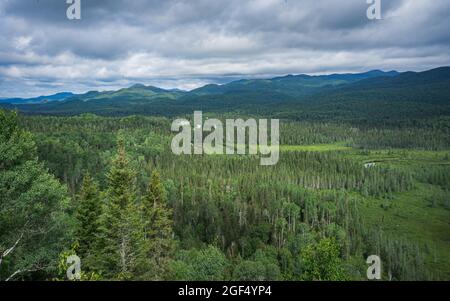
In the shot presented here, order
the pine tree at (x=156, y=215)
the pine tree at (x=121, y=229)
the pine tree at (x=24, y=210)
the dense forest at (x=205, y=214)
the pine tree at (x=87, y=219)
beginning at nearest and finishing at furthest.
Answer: the pine tree at (x=24, y=210)
the dense forest at (x=205, y=214)
the pine tree at (x=121, y=229)
the pine tree at (x=156, y=215)
the pine tree at (x=87, y=219)

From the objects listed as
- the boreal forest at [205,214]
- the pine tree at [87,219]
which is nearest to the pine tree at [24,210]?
the boreal forest at [205,214]

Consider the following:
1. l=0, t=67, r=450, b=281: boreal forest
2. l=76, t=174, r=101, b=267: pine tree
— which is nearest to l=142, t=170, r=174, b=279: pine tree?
l=0, t=67, r=450, b=281: boreal forest

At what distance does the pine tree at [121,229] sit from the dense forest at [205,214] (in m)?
0.08

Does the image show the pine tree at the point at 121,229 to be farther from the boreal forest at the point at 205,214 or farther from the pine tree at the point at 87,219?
the pine tree at the point at 87,219

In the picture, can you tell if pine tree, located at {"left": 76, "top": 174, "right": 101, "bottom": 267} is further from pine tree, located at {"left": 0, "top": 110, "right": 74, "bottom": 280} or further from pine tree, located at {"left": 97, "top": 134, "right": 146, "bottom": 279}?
pine tree, located at {"left": 0, "top": 110, "right": 74, "bottom": 280}

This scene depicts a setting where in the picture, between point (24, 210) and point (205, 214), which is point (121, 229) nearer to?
point (24, 210)

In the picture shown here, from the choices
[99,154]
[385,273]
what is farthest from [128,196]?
[99,154]

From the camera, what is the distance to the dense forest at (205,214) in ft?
69.2

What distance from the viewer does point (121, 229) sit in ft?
85.0

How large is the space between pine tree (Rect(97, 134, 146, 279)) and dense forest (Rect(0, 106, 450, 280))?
0.08 metres

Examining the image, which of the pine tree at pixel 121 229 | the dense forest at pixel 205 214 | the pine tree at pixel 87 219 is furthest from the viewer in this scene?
the pine tree at pixel 87 219

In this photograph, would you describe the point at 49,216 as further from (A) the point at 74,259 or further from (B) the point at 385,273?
(B) the point at 385,273

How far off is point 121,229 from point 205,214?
237 feet

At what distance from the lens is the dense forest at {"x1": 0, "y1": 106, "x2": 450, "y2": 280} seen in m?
21.1
